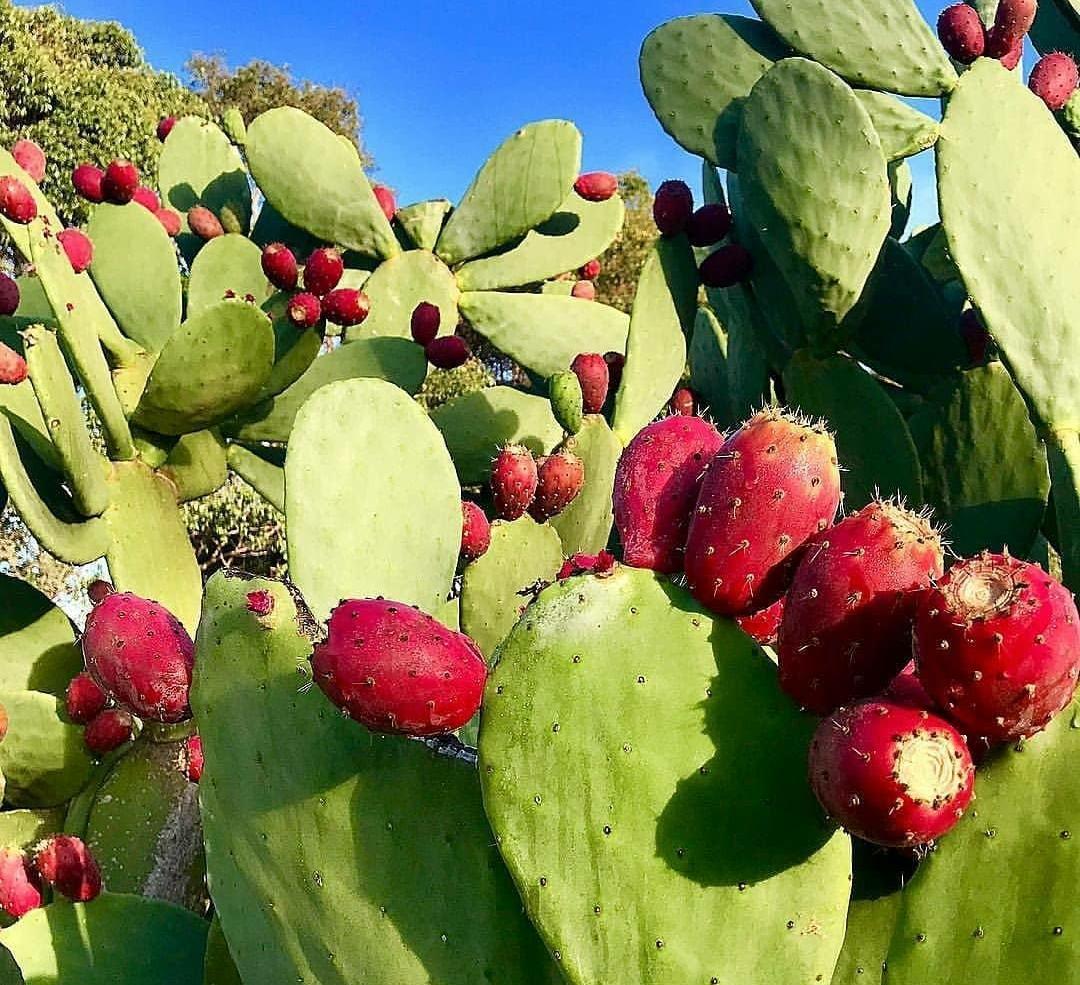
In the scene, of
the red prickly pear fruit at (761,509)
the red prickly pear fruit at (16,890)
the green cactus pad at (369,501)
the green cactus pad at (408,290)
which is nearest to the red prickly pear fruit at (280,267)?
the green cactus pad at (408,290)

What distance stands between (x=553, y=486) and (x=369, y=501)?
0.58 m

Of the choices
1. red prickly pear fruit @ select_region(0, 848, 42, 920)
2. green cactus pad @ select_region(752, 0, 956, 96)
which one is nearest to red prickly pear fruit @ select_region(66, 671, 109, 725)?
red prickly pear fruit @ select_region(0, 848, 42, 920)

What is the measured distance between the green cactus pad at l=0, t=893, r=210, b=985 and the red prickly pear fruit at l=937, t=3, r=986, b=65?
6.24ft

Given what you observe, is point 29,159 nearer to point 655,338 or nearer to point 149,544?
point 149,544

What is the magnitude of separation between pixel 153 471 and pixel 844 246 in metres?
1.46

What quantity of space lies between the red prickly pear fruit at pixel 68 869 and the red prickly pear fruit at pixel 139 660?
11.5 inches

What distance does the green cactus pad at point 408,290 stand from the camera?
280cm

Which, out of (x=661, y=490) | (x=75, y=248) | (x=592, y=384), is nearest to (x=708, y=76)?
(x=592, y=384)

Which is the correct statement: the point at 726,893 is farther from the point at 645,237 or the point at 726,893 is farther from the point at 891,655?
the point at 645,237

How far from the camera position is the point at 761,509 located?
771mm

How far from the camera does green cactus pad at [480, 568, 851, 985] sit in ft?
2.45

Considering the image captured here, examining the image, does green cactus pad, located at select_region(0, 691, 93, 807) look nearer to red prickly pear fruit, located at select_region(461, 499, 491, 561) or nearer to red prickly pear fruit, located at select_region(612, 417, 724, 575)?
red prickly pear fruit, located at select_region(461, 499, 491, 561)

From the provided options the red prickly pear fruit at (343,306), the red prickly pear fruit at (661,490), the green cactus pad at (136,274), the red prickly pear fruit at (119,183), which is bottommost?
the red prickly pear fruit at (661,490)

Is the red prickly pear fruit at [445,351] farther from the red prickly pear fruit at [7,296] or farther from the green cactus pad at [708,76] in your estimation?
the red prickly pear fruit at [7,296]
